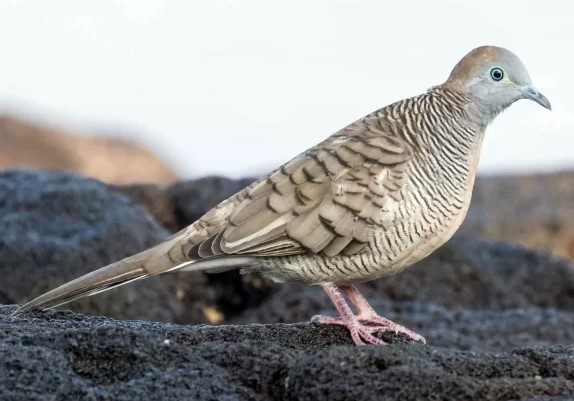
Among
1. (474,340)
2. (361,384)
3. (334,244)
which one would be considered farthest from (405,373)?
(474,340)

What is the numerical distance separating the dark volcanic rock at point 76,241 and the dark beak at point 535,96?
476 cm

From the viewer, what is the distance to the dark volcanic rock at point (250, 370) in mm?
5605

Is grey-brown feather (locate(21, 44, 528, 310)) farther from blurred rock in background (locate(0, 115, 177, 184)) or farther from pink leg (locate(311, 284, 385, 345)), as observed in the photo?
blurred rock in background (locate(0, 115, 177, 184))

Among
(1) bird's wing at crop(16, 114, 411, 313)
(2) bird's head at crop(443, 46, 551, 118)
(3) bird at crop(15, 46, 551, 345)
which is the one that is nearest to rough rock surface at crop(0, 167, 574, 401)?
(3) bird at crop(15, 46, 551, 345)

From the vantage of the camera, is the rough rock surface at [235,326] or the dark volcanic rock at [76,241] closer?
the rough rock surface at [235,326]

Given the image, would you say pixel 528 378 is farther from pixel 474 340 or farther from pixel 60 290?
pixel 474 340

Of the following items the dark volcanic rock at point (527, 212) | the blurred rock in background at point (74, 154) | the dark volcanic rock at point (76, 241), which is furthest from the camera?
the blurred rock in background at point (74, 154)

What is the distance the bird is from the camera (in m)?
7.56

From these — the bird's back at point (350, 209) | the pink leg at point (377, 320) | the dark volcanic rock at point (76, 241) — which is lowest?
the pink leg at point (377, 320)

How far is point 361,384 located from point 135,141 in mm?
26382

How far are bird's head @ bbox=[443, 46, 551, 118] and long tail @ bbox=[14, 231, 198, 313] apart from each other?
2.13 meters

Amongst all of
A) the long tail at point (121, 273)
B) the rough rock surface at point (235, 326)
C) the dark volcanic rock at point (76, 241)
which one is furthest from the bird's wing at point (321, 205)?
the dark volcanic rock at point (76, 241)

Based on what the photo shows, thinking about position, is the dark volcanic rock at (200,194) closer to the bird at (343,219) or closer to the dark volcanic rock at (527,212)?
the bird at (343,219)

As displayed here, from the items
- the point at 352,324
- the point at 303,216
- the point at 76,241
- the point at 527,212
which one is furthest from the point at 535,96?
the point at 527,212
